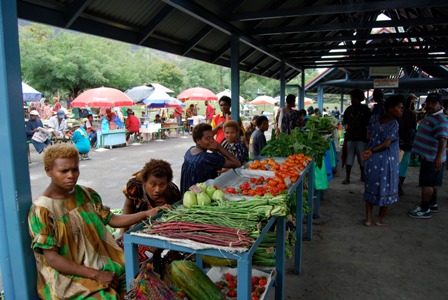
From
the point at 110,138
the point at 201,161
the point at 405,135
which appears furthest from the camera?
the point at 110,138

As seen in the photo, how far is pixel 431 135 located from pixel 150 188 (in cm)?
461

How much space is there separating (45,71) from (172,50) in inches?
984

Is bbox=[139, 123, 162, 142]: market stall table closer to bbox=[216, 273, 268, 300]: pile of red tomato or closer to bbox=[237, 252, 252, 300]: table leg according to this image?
bbox=[216, 273, 268, 300]: pile of red tomato

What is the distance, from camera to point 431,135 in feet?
17.6

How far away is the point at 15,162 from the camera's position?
6.84 ft

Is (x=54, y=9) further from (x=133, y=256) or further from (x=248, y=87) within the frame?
(x=248, y=87)

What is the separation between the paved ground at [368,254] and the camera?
3637 millimetres

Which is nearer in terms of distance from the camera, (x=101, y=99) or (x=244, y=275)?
(x=244, y=275)

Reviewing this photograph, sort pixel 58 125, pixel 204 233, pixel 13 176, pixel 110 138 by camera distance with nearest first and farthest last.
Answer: pixel 204 233, pixel 13 176, pixel 58 125, pixel 110 138

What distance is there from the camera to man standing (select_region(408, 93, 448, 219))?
521 centimetres

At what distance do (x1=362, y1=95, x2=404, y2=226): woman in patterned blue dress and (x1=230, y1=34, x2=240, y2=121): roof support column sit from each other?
229 cm

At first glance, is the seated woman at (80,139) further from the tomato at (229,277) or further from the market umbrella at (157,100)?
the tomato at (229,277)

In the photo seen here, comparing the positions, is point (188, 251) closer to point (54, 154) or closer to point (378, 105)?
point (54, 154)

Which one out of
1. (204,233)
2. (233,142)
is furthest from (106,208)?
(233,142)
